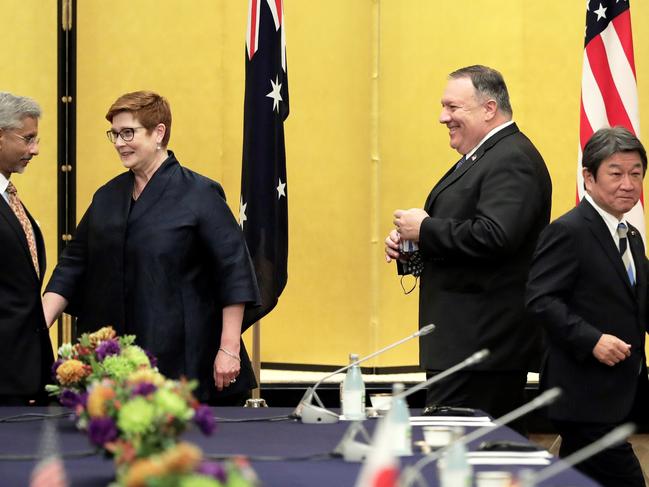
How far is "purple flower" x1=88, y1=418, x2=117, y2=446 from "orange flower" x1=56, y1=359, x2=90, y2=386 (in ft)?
2.75

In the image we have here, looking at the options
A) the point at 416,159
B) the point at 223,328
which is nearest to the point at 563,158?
the point at 416,159

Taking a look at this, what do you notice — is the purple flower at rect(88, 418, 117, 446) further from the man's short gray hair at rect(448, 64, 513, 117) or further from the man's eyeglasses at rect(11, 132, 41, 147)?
the man's short gray hair at rect(448, 64, 513, 117)

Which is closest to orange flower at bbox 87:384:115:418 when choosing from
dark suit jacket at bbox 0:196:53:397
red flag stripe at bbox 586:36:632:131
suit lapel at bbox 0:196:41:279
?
dark suit jacket at bbox 0:196:53:397

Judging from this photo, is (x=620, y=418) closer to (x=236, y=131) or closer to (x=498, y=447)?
(x=498, y=447)

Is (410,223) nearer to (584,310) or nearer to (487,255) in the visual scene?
(487,255)

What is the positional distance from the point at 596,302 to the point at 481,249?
1.31 ft

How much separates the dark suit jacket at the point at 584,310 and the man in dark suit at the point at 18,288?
155cm

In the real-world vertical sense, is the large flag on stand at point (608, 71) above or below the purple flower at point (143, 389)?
above

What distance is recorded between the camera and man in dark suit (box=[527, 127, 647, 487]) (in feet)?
12.9

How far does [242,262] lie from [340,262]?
2.89m

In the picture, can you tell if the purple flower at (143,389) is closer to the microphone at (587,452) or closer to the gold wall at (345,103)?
the microphone at (587,452)

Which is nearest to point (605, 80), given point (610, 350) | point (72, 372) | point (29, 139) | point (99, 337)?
point (610, 350)

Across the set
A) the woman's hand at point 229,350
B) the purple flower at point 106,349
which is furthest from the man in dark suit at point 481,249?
the purple flower at point 106,349

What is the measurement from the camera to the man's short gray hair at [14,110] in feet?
14.0
